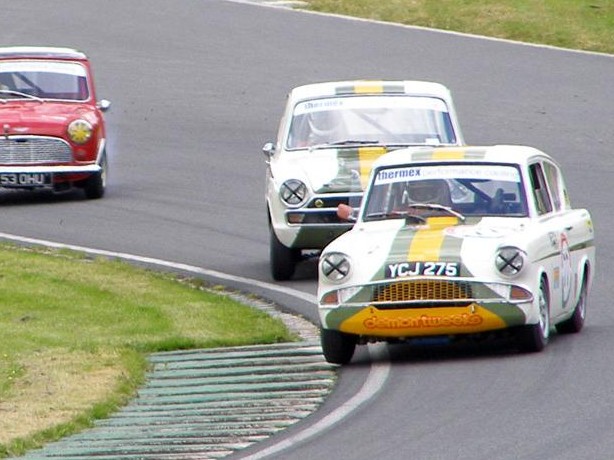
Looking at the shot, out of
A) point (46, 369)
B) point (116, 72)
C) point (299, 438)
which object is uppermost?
point (299, 438)

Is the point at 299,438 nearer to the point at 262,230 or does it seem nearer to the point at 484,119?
the point at 262,230

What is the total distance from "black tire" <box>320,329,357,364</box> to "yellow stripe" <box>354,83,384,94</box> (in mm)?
5180

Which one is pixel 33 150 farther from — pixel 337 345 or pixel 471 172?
pixel 337 345

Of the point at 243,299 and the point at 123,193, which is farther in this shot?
the point at 123,193

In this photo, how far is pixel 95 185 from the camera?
21.7 metres

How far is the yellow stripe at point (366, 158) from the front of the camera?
51.6 feet

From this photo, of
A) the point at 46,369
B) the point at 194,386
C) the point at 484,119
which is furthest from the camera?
the point at 484,119

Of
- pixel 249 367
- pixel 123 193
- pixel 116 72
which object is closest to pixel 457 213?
pixel 249 367

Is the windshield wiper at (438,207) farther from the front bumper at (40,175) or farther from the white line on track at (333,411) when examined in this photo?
the front bumper at (40,175)

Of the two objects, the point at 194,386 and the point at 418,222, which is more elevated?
the point at 418,222

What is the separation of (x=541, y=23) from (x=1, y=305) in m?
17.7

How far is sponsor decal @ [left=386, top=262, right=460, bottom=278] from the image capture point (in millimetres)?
11695

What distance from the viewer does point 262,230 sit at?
19.2 meters

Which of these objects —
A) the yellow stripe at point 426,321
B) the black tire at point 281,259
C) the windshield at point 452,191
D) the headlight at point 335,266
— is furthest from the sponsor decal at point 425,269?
the black tire at point 281,259
